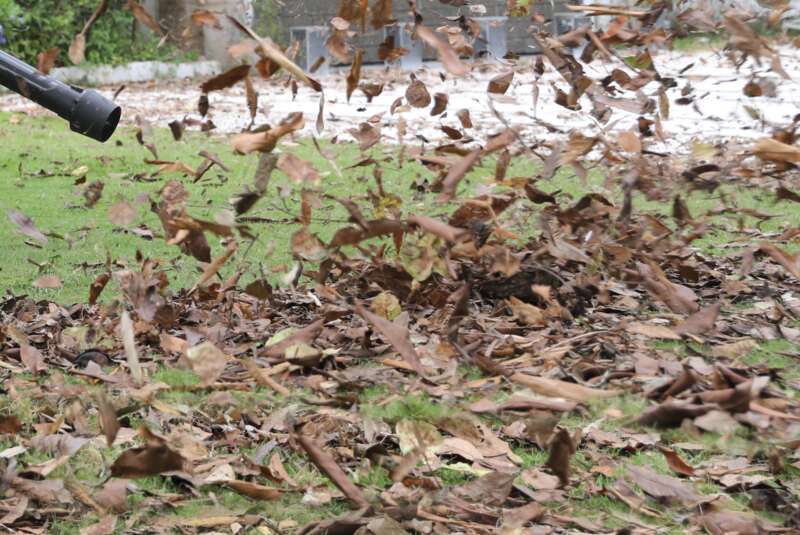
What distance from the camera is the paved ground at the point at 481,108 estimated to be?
10266 mm

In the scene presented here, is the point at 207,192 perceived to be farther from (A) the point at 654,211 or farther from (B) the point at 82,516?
(B) the point at 82,516

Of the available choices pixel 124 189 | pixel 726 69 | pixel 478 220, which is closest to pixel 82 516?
pixel 478 220

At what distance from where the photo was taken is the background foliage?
15.5 metres

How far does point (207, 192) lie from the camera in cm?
722

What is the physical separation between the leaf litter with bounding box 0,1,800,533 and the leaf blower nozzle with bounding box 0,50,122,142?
23 centimetres

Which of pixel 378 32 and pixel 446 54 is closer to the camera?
pixel 446 54

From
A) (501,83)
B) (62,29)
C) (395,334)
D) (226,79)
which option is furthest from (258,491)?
(62,29)

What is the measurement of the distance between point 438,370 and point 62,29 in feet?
46.2

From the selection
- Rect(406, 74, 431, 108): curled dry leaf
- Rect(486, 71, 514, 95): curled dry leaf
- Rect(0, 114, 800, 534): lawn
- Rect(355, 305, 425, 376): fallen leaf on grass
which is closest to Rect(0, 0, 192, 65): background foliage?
Rect(0, 114, 800, 534): lawn

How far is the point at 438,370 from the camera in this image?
11.2 feet

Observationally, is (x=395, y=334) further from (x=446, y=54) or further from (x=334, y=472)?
(x=446, y=54)

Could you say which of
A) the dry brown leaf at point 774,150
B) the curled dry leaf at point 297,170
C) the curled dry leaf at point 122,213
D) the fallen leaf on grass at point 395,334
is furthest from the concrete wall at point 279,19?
the fallen leaf on grass at point 395,334

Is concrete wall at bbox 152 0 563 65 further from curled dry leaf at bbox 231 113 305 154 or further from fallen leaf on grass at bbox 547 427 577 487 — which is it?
fallen leaf on grass at bbox 547 427 577 487

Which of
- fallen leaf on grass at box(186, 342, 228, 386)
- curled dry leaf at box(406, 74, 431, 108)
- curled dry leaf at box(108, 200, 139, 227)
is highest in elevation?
curled dry leaf at box(406, 74, 431, 108)
